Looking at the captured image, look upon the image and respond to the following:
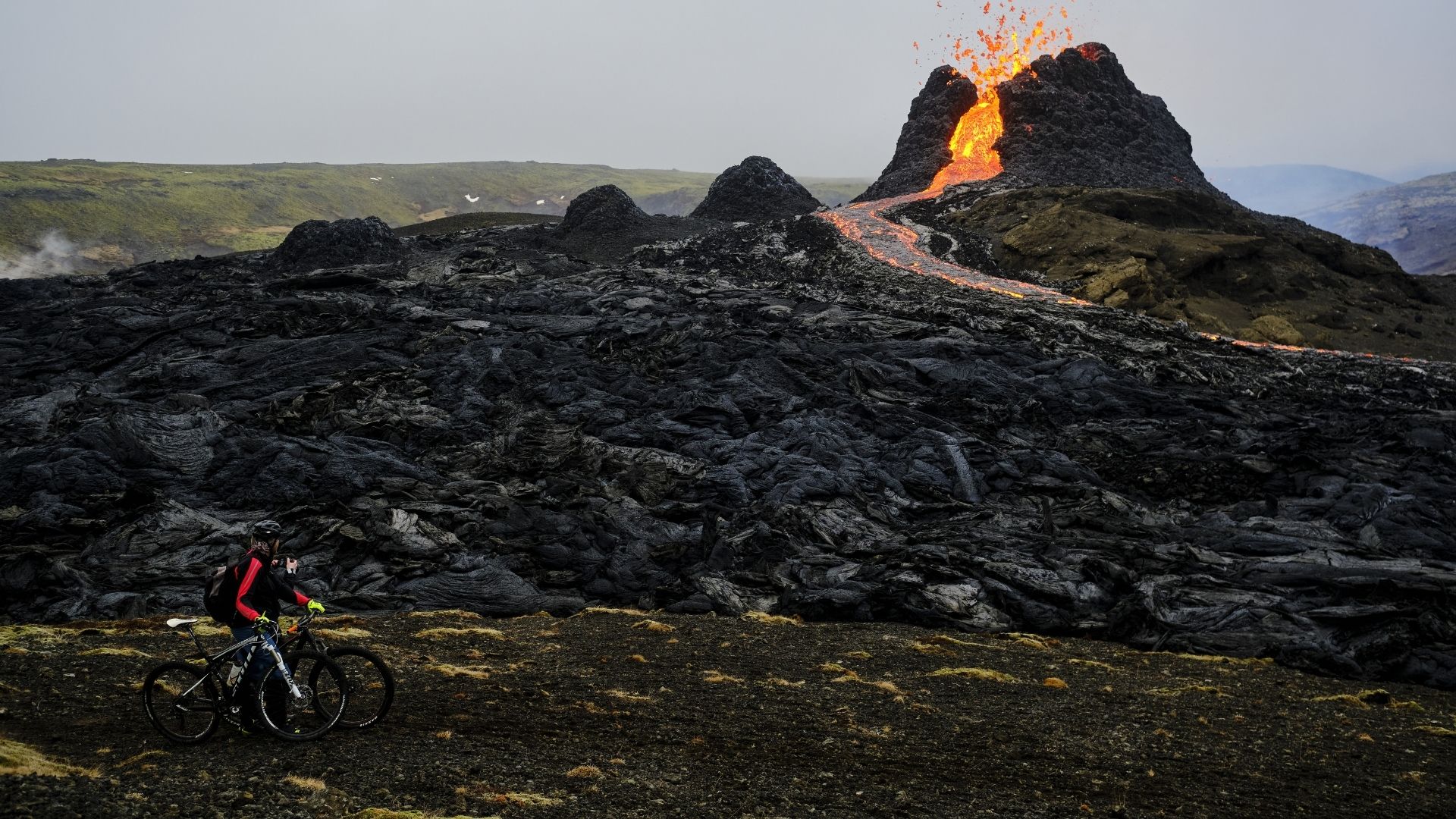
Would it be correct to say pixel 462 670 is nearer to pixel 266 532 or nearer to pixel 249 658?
pixel 249 658

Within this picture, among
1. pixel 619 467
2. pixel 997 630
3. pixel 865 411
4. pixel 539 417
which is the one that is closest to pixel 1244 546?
pixel 997 630

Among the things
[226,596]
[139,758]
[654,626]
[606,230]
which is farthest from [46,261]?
[139,758]

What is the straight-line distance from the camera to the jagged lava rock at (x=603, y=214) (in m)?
80.4

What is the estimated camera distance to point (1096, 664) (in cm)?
2052

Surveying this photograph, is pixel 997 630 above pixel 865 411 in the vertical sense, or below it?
below

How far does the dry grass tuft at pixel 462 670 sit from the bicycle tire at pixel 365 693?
1278mm

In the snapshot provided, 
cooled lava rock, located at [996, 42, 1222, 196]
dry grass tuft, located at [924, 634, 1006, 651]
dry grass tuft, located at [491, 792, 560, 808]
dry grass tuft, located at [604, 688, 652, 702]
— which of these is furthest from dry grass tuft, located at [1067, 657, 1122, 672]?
cooled lava rock, located at [996, 42, 1222, 196]

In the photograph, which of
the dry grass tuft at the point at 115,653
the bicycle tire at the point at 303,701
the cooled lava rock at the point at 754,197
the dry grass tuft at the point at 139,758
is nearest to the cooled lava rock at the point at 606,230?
the cooled lava rock at the point at 754,197

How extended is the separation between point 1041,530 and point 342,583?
821 inches

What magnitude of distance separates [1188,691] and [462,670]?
1513 centimetres

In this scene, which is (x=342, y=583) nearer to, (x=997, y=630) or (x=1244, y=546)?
(x=997, y=630)

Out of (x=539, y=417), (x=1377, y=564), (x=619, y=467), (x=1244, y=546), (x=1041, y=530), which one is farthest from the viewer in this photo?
(x=539, y=417)

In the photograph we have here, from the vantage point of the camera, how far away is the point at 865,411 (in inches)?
1452

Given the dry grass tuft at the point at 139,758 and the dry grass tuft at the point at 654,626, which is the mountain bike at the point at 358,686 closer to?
the dry grass tuft at the point at 139,758
